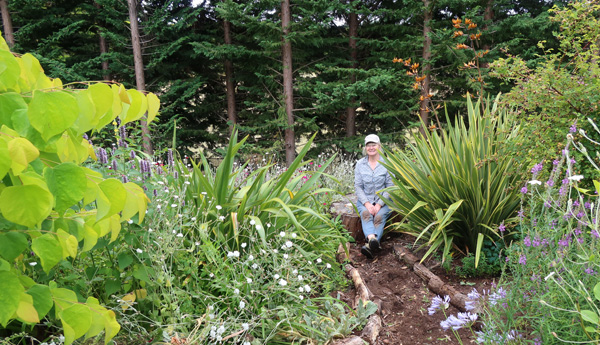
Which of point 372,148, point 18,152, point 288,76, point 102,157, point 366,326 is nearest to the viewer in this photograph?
point 18,152

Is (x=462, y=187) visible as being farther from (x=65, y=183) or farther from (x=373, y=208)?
(x=65, y=183)

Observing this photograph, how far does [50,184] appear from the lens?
0.88m

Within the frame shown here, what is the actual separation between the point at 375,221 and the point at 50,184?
4.01 metres

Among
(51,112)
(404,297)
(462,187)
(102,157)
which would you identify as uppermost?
(51,112)

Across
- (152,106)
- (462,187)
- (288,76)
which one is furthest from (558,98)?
(288,76)

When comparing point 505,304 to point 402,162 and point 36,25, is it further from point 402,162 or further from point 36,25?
point 36,25

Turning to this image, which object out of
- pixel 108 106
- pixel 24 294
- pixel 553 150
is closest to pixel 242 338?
pixel 24 294

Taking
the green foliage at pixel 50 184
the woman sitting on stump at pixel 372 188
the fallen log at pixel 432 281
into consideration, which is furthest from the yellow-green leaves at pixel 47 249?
the woman sitting on stump at pixel 372 188

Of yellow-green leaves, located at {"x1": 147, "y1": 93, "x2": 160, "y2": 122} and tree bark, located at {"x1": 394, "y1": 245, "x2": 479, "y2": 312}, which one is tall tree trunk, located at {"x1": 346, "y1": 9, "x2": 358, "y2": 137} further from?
yellow-green leaves, located at {"x1": 147, "y1": 93, "x2": 160, "y2": 122}

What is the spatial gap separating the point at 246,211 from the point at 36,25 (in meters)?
11.7

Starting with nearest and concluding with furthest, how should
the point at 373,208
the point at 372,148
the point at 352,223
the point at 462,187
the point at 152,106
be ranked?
the point at 152,106 → the point at 462,187 → the point at 373,208 → the point at 372,148 → the point at 352,223

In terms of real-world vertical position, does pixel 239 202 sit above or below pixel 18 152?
below

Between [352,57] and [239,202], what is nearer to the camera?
[239,202]

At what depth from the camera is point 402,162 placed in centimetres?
424
